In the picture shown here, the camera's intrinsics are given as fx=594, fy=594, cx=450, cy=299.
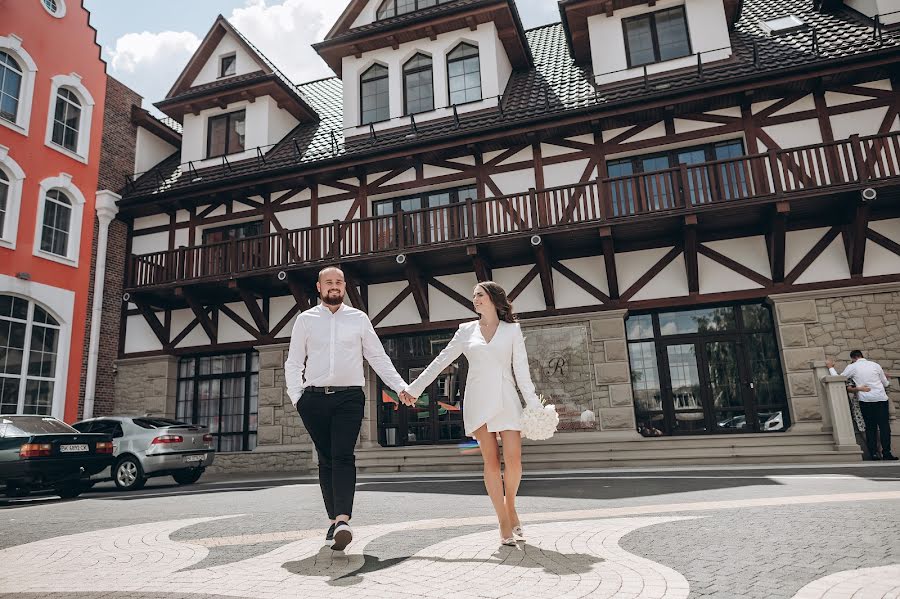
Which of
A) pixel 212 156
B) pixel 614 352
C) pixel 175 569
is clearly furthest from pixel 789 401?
pixel 212 156

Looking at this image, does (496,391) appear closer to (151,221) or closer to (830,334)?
(830,334)

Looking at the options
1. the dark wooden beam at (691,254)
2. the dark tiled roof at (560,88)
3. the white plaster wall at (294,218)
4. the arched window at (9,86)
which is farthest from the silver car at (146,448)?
the dark wooden beam at (691,254)

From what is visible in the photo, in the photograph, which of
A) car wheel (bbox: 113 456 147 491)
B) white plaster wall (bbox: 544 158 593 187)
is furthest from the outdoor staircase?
white plaster wall (bbox: 544 158 593 187)

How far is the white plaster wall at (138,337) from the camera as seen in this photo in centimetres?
1636

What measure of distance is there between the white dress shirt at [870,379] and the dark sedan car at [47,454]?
41.7 feet

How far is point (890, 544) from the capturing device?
11.4 ft

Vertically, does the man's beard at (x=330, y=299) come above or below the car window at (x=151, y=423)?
above

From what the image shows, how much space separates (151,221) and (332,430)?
15564mm

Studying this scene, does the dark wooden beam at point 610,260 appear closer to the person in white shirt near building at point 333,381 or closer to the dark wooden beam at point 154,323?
the person in white shirt near building at point 333,381

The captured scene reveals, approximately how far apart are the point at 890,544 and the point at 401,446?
1134 cm

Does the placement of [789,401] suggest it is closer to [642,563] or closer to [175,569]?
[642,563]

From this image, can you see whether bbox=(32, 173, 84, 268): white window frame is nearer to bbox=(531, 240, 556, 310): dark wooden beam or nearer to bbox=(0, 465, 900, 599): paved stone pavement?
bbox=(0, 465, 900, 599): paved stone pavement

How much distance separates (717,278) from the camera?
1227 cm

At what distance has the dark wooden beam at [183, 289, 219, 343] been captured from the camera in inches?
601
